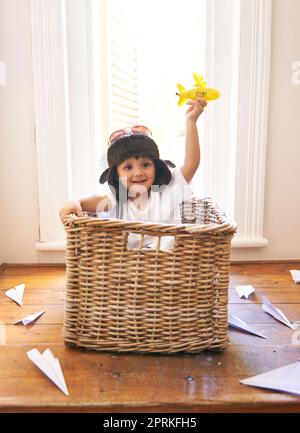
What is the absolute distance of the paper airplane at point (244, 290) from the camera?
1072 mm

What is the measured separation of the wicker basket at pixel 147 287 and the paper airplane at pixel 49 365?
0.07m

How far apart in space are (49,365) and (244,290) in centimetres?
62

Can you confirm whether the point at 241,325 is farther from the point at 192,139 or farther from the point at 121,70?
the point at 121,70

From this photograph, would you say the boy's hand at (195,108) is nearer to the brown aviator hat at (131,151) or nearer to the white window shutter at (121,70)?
the brown aviator hat at (131,151)

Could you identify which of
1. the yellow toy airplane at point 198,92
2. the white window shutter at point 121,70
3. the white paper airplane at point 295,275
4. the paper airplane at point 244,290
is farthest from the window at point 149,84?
the yellow toy airplane at point 198,92

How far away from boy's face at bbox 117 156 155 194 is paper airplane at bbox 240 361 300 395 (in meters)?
0.51

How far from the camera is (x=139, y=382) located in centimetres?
66

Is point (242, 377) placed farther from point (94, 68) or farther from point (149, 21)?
point (149, 21)

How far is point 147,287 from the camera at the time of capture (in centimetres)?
72

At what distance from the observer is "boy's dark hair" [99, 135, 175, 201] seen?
933 mm

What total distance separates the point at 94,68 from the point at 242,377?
3.57 feet

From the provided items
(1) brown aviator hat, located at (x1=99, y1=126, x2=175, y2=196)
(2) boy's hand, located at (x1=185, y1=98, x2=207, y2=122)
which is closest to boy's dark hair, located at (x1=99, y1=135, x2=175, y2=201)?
(1) brown aviator hat, located at (x1=99, y1=126, x2=175, y2=196)

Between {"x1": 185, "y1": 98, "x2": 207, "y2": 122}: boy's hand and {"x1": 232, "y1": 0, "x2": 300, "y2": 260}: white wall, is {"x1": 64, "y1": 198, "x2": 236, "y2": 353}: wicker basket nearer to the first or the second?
{"x1": 185, "y1": 98, "x2": 207, "y2": 122}: boy's hand

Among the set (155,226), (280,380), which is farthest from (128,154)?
(280,380)
